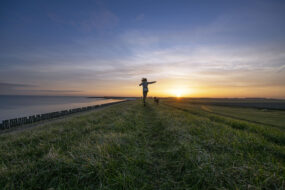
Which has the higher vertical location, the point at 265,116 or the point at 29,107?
the point at 265,116

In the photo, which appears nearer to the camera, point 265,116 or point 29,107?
point 265,116

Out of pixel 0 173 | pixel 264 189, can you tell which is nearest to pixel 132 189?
pixel 264 189

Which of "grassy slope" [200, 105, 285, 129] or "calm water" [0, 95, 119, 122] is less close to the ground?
"grassy slope" [200, 105, 285, 129]

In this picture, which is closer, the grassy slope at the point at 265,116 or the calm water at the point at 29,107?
the grassy slope at the point at 265,116

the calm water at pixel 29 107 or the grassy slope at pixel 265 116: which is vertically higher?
the grassy slope at pixel 265 116

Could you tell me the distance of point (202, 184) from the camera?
2.16 metres

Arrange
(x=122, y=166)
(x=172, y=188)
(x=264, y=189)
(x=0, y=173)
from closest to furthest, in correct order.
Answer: (x=264, y=189) → (x=172, y=188) → (x=0, y=173) → (x=122, y=166)

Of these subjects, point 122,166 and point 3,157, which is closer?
point 122,166

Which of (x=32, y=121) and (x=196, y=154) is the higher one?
(x=196, y=154)

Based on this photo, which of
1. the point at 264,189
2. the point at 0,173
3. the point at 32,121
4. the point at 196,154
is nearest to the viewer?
the point at 264,189

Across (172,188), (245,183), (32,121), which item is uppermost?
(245,183)

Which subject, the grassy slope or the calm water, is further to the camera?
the calm water

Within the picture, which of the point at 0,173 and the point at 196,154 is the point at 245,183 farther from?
the point at 0,173

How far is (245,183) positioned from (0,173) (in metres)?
4.86
